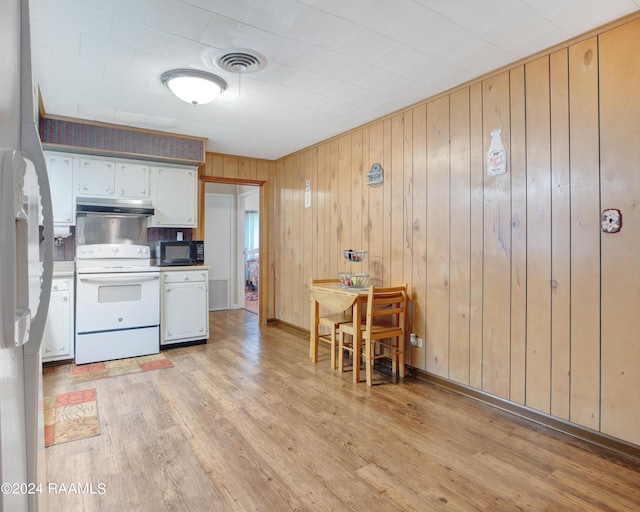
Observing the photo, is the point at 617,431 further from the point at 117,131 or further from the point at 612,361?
the point at 117,131

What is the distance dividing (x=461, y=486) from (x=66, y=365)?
367cm

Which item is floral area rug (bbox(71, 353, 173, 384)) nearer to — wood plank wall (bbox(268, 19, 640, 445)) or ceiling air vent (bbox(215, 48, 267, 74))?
wood plank wall (bbox(268, 19, 640, 445))

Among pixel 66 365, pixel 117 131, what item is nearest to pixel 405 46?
pixel 117 131

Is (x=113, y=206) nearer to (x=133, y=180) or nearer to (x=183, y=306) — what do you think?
(x=133, y=180)

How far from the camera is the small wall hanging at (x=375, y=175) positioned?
3.74m

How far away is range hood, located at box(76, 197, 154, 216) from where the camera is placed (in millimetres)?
4004

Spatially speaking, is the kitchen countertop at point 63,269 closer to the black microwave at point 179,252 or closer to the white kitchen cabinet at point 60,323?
the white kitchen cabinet at point 60,323

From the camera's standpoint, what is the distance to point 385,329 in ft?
10.8

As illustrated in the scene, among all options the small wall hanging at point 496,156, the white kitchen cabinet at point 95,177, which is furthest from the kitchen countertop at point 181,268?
the small wall hanging at point 496,156

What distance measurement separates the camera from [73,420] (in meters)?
2.51

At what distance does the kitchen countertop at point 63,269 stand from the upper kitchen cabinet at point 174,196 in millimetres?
914

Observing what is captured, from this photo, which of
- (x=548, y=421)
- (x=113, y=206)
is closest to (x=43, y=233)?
(x=548, y=421)

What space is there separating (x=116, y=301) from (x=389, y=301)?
2734 mm

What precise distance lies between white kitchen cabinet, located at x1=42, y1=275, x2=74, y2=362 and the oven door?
10 centimetres
